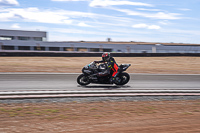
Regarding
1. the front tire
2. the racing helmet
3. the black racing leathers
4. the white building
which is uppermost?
the white building

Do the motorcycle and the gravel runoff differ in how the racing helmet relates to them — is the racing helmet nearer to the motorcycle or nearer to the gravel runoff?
the motorcycle

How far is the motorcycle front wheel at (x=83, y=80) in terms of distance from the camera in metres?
10.7

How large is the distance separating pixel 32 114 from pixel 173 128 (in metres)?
3.76

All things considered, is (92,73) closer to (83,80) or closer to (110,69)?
(83,80)

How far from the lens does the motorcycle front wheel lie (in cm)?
1074

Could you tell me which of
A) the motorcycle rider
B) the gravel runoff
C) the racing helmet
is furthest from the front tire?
the gravel runoff

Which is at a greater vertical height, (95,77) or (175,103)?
(95,77)

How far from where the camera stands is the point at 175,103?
27.0 feet

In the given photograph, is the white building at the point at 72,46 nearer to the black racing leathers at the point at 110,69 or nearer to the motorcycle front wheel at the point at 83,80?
the motorcycle front wheel at the point at 83,80

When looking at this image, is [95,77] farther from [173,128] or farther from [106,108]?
[173,128]

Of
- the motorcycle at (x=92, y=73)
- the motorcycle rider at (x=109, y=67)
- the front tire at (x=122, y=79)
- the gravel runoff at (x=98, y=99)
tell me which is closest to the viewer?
the gravel runoff at (x=98, y=99)

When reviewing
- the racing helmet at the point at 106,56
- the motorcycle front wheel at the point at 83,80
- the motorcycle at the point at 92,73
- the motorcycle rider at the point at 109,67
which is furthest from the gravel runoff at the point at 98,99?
the racing helmet at the point at 106,56

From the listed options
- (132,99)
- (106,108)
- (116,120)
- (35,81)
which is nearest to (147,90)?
(132,99)

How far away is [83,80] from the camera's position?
1079cm
